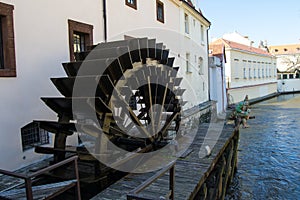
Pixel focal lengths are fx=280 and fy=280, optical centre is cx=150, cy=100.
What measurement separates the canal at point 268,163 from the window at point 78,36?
17.1 ft

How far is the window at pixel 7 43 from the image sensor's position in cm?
455

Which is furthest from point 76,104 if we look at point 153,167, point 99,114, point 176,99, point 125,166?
point 176,99

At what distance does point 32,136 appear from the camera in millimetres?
5250

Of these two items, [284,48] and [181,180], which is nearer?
[181,180]

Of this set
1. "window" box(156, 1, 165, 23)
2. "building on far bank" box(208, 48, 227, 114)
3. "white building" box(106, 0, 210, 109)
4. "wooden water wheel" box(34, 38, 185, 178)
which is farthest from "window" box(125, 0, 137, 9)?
"building on far bank" box(208, 48, 227, 114)

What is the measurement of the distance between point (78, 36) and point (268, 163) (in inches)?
287

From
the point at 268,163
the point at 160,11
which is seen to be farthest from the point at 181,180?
the point at 160,11

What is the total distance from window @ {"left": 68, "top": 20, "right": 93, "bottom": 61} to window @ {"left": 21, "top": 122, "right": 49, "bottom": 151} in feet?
5.36

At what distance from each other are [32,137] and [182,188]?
305cm

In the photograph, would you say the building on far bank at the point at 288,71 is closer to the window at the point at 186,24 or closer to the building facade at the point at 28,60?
the window at the point at 186,24

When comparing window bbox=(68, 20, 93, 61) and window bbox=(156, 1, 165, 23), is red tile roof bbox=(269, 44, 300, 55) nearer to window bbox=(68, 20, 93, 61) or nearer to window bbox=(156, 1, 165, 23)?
window bbox=(156, 1, 165, 23)

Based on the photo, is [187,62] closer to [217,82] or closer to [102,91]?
[217,82]

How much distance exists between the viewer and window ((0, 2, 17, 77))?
455 cm

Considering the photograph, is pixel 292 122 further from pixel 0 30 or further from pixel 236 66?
pixel 0 30
